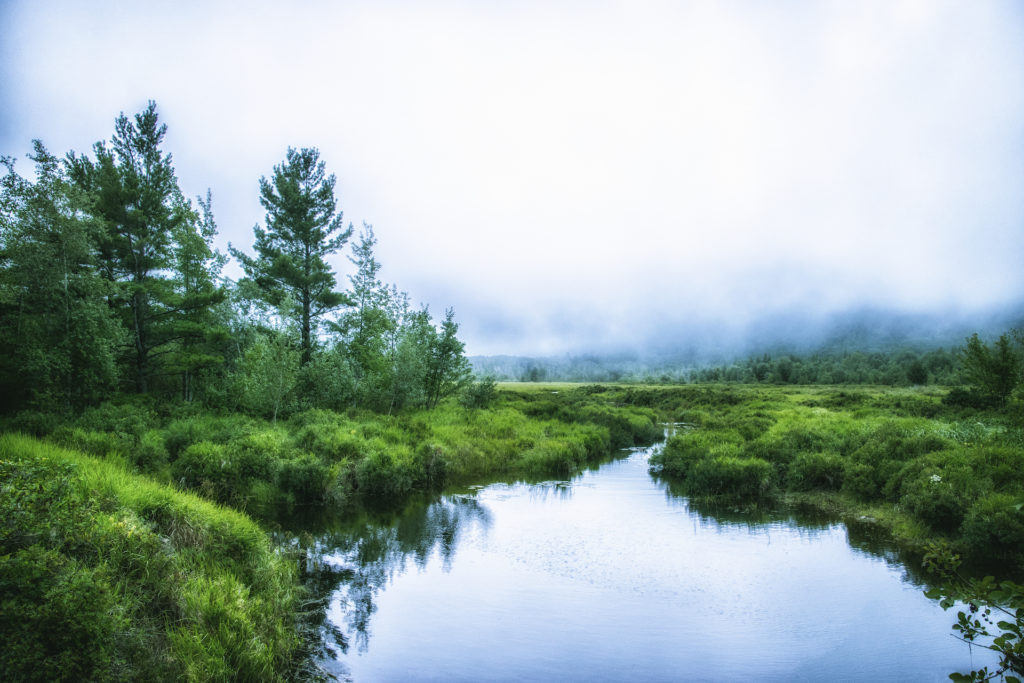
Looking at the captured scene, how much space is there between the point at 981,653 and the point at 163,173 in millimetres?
42922

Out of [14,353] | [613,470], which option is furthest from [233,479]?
[613,470]

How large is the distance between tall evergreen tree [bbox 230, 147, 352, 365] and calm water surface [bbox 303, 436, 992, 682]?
2491 centimetres

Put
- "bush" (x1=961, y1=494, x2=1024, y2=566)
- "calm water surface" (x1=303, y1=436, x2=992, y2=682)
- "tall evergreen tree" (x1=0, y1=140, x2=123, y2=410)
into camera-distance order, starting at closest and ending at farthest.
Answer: "calm water surface" (x1=303, y1=436, x2=992, y2=682) → "bush" (x1=961, y1=494, x2=1024, y2=566) → "tall evergreen tree" (x1=0, y1=140, x2=123, y2=410)

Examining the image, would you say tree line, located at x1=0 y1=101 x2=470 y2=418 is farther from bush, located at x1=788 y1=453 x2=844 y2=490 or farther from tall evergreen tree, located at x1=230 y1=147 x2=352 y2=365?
bush, located at x1=788 y1=453 x2=844 y2=490

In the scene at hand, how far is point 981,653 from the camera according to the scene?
435 inches

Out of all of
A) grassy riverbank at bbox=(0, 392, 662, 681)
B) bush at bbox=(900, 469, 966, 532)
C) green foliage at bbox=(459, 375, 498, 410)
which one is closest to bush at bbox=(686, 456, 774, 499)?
bush at bbox=(900, 469, 966, 532)

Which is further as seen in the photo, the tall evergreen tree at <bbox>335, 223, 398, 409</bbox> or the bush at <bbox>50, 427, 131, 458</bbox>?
the tall evergreen tree at <bbox>335, 223, 398, 409</bbox>

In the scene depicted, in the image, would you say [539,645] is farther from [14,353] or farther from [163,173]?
[163,173]

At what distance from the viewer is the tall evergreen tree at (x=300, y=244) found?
39969 millimetres

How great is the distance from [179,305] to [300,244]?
11351 millimetres

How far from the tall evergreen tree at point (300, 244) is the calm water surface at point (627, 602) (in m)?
24.9

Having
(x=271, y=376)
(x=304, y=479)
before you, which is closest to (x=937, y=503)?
(x=304, y=479)

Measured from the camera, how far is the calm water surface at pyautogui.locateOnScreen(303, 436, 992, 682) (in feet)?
35.2

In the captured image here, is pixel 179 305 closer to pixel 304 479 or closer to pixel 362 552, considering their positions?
pixel 304 479
